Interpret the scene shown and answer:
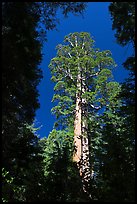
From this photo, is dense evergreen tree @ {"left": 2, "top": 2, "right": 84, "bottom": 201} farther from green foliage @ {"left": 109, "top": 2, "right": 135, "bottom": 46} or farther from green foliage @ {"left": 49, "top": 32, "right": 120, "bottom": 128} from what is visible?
green foliage @ {"left": 49, "top": 32, "right": 120, "bottom": 128}

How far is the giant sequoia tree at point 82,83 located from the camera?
15898 mm

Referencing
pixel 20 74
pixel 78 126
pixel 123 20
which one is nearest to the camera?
pixel 20 74

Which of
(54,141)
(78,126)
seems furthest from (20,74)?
(78,126)

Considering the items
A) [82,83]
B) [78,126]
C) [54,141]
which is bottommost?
[54,141]

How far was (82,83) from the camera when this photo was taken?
1694cm

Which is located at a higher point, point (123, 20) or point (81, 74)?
Result: point (81, 74)

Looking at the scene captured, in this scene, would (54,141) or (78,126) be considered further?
(78,126)

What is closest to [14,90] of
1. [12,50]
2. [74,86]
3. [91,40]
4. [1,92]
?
[1,92]

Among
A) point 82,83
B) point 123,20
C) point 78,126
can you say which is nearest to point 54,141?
point 123,20

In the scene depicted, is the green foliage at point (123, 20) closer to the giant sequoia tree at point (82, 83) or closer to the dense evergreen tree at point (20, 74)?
the dense evergreen tree at point (20, 74)

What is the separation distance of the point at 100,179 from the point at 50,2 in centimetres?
561

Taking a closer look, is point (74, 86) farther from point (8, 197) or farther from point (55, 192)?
point (55, 192)

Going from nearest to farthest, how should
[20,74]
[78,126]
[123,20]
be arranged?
[20,74] → [123,20] → [78,126]

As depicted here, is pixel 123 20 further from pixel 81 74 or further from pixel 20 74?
pixel 81 74
